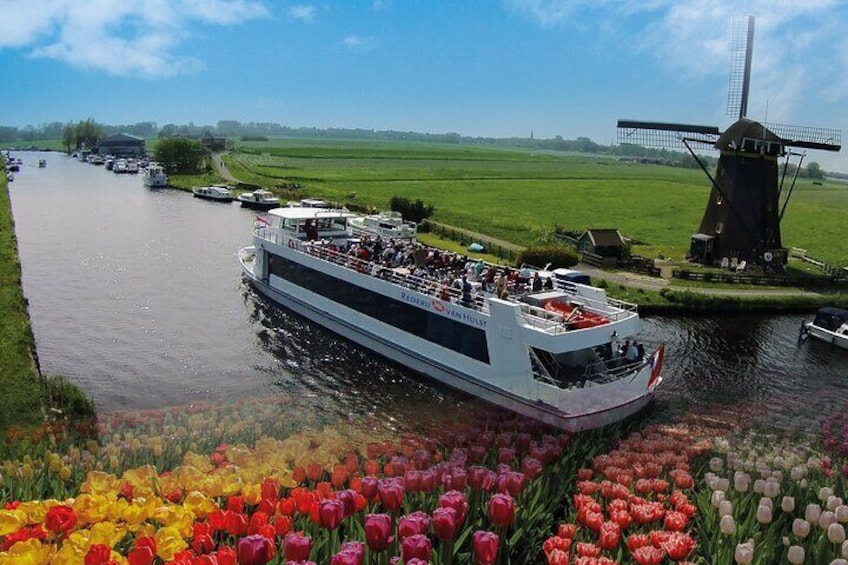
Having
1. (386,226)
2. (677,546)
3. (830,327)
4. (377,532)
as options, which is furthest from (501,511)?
(386,226)

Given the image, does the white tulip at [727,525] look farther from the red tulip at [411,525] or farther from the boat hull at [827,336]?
the boat hull at [827,336]

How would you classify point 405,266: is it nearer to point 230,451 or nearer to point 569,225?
point 230,451

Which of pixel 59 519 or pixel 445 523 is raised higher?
pixel 445 523

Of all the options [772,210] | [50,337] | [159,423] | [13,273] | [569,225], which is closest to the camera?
[159,423]

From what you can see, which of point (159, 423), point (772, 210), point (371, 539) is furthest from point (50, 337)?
point (772, 210)

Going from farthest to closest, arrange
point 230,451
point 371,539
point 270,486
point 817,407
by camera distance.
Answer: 1. point 817,407
2. point 230,451
3. point 270,486
4. point 371,539

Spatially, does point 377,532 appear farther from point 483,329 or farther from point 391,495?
point 483,329
